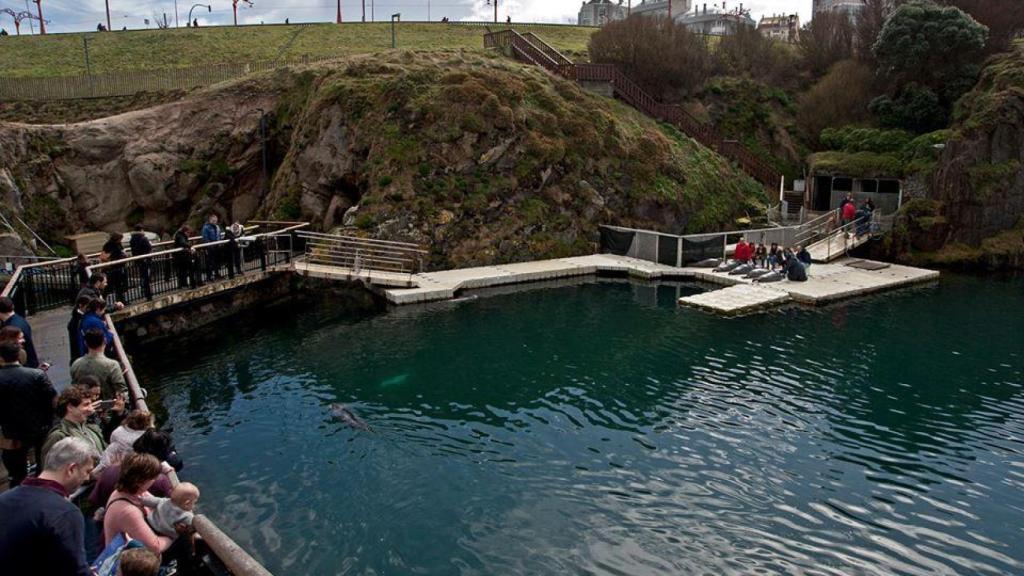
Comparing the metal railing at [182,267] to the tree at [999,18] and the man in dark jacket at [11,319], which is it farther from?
the tree at [999,18]

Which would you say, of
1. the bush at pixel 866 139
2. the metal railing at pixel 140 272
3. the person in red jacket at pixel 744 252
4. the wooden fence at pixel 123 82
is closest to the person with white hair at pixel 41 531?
the metal railing at pixel 140 272

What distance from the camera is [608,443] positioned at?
45.9 feet

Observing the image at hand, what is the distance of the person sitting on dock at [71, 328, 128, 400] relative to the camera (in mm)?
9320

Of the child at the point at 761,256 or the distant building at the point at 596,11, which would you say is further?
the distant building at the point at 596,11

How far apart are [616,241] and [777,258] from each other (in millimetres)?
7476

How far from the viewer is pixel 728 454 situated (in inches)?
527

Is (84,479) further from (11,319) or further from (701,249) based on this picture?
(701,249)

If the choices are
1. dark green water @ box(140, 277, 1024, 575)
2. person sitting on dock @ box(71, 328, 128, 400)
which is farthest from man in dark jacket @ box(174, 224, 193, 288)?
person sitting on dock @ box(71, 328, 128, 400)

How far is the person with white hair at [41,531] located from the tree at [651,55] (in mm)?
45976

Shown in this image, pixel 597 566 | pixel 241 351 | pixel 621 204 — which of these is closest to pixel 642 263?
pixel 621 204

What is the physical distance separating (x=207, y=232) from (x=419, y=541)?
55.4 ft

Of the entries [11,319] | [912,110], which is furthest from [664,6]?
[11,319]

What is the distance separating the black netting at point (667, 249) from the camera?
30719 millimetres

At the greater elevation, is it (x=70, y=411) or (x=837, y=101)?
(x=837, y=101)
